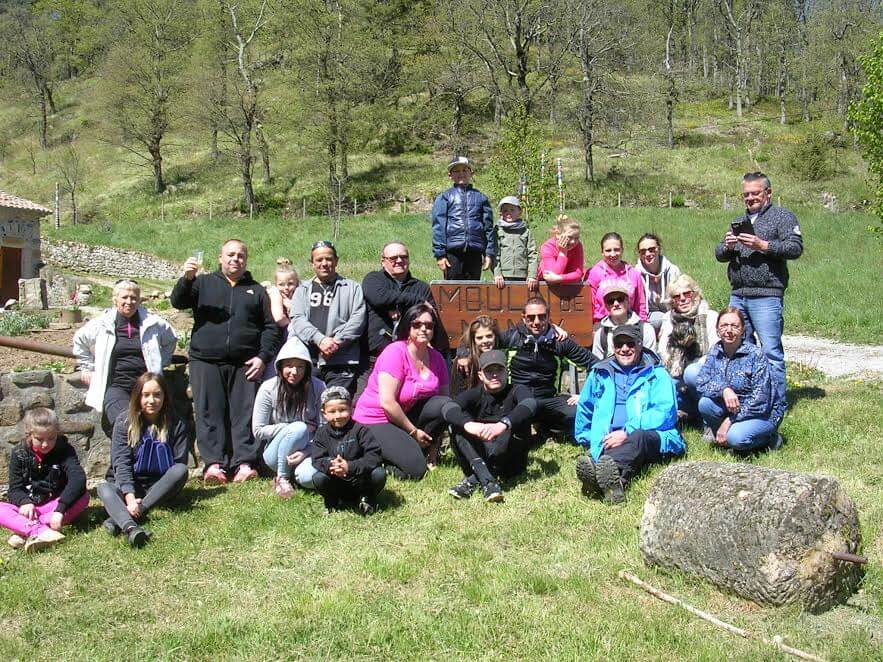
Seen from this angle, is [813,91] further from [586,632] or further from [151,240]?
[586,632]

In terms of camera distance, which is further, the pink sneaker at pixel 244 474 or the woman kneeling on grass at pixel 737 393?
the pink sneaker at pixel 244 474

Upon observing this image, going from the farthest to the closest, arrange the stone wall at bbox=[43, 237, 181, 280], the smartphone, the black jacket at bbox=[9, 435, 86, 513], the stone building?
the stone wall at bbox=[43, 237, 181, 280]
the stone building
the smartphone
the black jacket at bbox=[9, 435, 86, 513]

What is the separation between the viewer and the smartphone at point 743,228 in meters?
6.21

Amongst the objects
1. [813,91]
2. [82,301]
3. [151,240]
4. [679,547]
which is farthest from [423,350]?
[813,91]

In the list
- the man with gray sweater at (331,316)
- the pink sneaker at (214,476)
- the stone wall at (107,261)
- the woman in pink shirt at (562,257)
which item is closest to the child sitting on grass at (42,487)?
the pink sneaker at (214,476)

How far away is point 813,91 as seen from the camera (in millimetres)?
51906

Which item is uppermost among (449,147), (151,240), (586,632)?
(449,147)

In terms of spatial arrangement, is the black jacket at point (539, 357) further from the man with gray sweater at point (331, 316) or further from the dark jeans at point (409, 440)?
the man with gray sweater at point (331, 316)

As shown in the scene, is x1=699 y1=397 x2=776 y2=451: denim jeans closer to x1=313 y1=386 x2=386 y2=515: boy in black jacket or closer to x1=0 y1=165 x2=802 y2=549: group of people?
x1=0 y1=165 x2=802 y2=549: group of people

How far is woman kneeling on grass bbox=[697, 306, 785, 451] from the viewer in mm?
5570

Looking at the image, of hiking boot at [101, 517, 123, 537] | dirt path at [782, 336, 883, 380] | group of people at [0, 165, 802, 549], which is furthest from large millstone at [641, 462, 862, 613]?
dirt path at [782, 336, 883, 380]

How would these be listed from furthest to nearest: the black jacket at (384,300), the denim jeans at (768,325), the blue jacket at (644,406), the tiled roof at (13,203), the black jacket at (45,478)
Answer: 1. the tiled roof at (13,203)
2. the black jacket at (384,300)
3. the denim jeans at (768,325)
4. the blue jacket at (644,406)
5. the black jacket at (45,478)

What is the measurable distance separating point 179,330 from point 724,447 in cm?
931

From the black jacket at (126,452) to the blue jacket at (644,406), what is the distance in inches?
111
